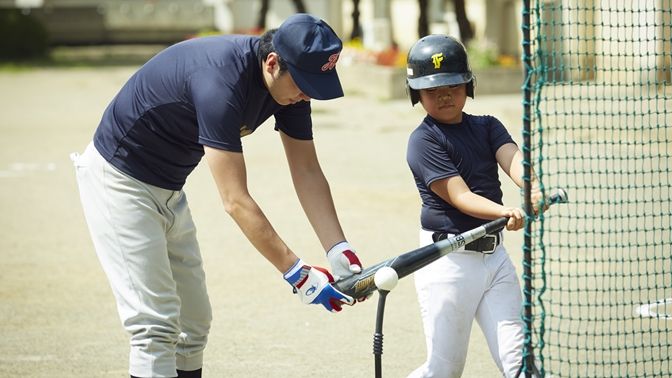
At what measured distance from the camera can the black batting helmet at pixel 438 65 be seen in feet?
14.1

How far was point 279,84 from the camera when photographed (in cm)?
404

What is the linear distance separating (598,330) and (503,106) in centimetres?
964

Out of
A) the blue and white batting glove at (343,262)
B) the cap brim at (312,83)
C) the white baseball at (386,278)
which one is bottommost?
the blue and white batting glove at (343,262)

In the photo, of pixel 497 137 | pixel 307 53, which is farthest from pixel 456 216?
pixel 307 53

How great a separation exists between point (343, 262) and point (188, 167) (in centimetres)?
77

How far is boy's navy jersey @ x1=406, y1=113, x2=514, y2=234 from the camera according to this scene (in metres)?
4.35

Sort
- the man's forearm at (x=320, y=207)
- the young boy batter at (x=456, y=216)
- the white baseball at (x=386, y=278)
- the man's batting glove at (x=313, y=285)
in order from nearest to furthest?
1. the white baseball at (x=386, y=278)
2. the man's batting glove at (x=313, y=285)
3. the young boy batter at (x=456, y=216)
4. the man's forearm at (x=320, y=207)

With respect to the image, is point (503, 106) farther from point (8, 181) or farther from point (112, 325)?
point (112, 325)

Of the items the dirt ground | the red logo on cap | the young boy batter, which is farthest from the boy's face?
the dirt ground

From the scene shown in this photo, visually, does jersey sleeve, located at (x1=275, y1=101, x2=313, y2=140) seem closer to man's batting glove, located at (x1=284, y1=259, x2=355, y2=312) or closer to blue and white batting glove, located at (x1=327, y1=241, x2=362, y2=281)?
blue and white batting glove, located at (x1=327, y1=241, x2=362, y2=281)

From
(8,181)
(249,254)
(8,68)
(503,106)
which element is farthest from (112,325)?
(8,68)

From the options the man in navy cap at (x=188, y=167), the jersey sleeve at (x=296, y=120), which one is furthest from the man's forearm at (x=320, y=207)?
the jersey sleeve at (x=296, y=120)

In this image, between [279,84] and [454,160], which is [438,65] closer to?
[454,160]

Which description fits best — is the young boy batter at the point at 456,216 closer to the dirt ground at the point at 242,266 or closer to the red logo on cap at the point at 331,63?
the red logo on cap at the point at 331,63
